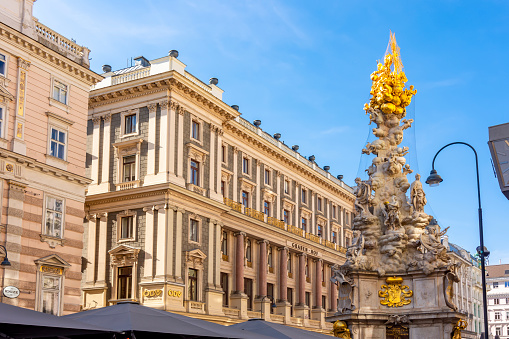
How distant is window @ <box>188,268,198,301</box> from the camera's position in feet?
154

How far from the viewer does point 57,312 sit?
33.3m

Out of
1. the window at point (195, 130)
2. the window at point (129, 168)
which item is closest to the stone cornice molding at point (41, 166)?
the window at point (129, 168)

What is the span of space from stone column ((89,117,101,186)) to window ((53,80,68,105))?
43.5 ft

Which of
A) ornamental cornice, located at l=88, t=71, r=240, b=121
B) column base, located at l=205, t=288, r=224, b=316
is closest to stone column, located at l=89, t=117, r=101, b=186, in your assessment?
ornamental cornice, located at l=88, t=71, r=240, b=121

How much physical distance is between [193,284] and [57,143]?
16.2 metres

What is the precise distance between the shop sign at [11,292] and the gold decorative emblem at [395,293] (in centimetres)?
1746

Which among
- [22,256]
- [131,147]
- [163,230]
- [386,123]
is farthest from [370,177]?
[131,147]

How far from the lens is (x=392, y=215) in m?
21.7

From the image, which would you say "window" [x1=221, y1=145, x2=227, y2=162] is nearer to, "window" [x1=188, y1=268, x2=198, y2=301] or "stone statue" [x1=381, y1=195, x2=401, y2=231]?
"window" [x1=188, y1=268, x2=198, y2=301]

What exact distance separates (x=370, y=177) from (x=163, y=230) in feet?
80.7

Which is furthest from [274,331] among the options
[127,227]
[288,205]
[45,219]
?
[288,205]

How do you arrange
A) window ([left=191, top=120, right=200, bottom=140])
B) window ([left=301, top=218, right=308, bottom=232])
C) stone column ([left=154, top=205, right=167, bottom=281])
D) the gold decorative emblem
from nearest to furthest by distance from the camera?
1. the gold decorative emblem
2. stone column ([left=154, top=205, right=167, bottom=281])
3. window ([left=191, top=120, right=200, bottom=140])
4. window ([left=301, top=218, right=308, bottom=232])

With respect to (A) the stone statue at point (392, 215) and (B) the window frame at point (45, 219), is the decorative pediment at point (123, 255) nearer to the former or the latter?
(B) the window frame at point (45, 219)

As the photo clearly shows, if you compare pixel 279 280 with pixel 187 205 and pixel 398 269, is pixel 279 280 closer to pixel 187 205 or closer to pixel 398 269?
pixel 187 205
